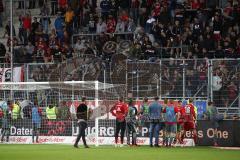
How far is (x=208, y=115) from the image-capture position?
32656 millimetres

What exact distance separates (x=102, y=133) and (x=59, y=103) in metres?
2.47

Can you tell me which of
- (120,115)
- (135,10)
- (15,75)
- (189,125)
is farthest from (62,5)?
(189,125)

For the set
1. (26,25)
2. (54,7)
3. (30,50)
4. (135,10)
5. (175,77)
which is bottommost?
(175,77)

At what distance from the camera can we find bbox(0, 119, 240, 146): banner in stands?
108 feet

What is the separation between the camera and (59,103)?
35812 mm

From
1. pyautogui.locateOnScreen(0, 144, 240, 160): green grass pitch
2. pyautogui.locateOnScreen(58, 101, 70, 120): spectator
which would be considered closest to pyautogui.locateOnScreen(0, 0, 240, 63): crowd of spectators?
pyautogui.locateOnScreen(58, 101, 70, 120): spectator

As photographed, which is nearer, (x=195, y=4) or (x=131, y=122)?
(x=131, y=122)

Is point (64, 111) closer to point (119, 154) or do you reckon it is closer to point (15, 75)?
point (15, 75)

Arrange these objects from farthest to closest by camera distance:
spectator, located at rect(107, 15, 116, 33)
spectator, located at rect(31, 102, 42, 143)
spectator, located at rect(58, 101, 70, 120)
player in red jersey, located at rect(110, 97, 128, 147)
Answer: spectator, located at rect(107, 15, 116, 33) < spectator, located at rect(31, 102, 42, 143) < spectator, located at rect(58, 101, 70, 120) < player in red jersey, located at rect(110, 97, 128, 147)

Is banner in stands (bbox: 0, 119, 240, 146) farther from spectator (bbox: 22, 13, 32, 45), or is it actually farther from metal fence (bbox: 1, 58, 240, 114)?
spectator (bbox: 22, 13, 32, 45)

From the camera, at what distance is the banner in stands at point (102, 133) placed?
32875mm

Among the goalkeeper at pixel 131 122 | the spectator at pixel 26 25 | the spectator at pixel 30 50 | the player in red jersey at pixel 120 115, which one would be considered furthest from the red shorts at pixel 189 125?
the spectator at pixel 26 25

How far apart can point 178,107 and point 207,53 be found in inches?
159

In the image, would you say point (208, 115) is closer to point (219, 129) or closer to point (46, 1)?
point (219, 129)
